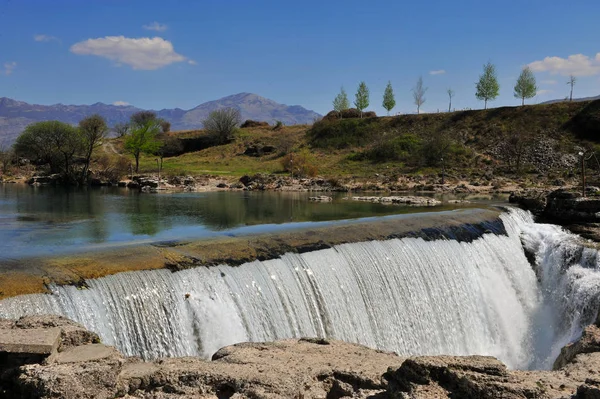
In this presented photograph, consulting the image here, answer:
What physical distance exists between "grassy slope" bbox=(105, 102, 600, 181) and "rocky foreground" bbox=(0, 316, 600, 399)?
168 ft

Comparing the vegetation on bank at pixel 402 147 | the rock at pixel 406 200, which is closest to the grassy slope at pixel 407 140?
→ the vegetation on bank at pixel 402 147

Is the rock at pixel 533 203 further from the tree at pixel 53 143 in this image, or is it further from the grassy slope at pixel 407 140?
the tree at pixel 53 143

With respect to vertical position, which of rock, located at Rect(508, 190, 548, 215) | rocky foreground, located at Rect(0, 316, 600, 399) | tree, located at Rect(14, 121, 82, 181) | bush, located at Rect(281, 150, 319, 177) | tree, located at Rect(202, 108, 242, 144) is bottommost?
rocky foreground, located at Rect(0, 316, 600, 399)

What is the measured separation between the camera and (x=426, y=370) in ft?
19.0

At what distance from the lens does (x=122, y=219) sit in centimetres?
2262

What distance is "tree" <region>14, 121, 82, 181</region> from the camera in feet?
186

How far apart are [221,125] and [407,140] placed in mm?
31986

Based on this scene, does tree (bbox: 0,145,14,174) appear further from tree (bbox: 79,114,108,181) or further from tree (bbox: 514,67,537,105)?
tree (bbox: 514,67,537,105)

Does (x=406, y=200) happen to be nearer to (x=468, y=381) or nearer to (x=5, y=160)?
(x=468, y=381)

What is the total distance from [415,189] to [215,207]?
23.3 metres

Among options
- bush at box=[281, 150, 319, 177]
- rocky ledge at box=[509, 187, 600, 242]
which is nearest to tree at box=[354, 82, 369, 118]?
bush at box=[281, 150, 319, 177]

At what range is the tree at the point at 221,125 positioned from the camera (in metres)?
84.6

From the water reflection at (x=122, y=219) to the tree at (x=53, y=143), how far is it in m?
26.3

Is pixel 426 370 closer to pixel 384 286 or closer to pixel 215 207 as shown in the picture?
pixel 384 286
